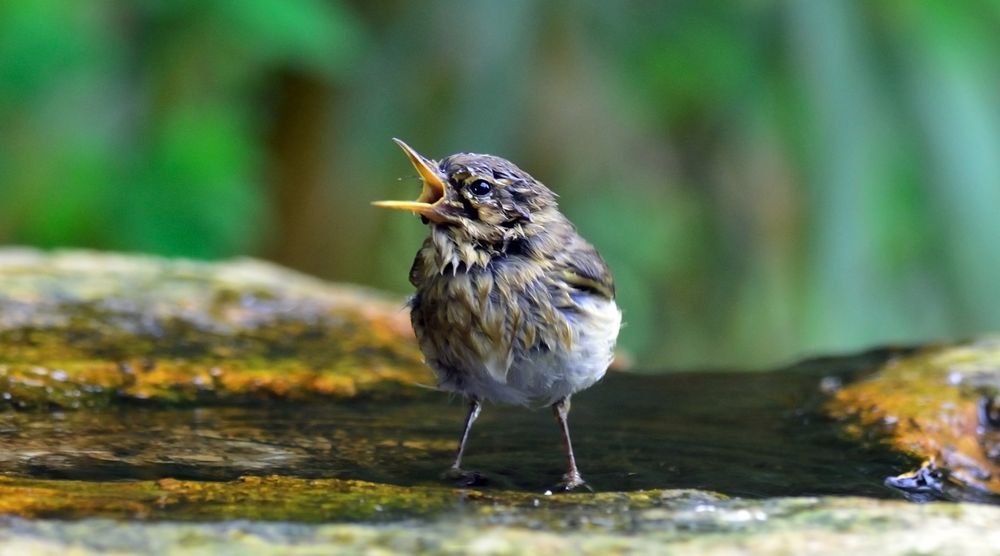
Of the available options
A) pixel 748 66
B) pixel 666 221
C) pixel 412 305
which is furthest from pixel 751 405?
pixel 666 221

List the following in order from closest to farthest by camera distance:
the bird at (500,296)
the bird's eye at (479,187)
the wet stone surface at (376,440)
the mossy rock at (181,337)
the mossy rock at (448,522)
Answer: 1. the mossy rock at (448,522)
2. the wet stone surface at (376,440)
3. the bird at (500,296)
4. the bird's eye at (479,187)
5. the mossy rock at (181,337)

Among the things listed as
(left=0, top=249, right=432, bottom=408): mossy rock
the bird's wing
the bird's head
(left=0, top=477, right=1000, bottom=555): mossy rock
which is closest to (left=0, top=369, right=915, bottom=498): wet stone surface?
(left=0, top=249, right=432, bottom=408): mossy rock

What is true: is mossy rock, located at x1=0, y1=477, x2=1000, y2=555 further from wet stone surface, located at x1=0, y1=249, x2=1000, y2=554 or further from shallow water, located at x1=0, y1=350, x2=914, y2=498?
shallow water, located at x1=0, y1=350, x2=914, y2=498

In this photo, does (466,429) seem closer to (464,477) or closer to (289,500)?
(464,477)

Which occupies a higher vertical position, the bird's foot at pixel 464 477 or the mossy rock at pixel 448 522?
the mossy rock at pixel 448 522

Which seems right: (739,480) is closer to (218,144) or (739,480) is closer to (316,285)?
(316,285)

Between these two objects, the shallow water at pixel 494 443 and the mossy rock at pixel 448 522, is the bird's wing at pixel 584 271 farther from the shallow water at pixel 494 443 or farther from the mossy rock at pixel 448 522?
the mossy rock at pixel 448 522

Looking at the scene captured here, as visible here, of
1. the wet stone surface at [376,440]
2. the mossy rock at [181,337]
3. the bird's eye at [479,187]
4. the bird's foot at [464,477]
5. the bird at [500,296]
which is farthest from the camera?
the mossy rock at [181,337]

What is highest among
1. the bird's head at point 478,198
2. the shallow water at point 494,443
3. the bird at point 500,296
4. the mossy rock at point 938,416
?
the bird's head at point 478,198

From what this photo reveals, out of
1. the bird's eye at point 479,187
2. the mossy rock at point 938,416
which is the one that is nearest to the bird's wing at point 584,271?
the bird's eye at point 479,187
